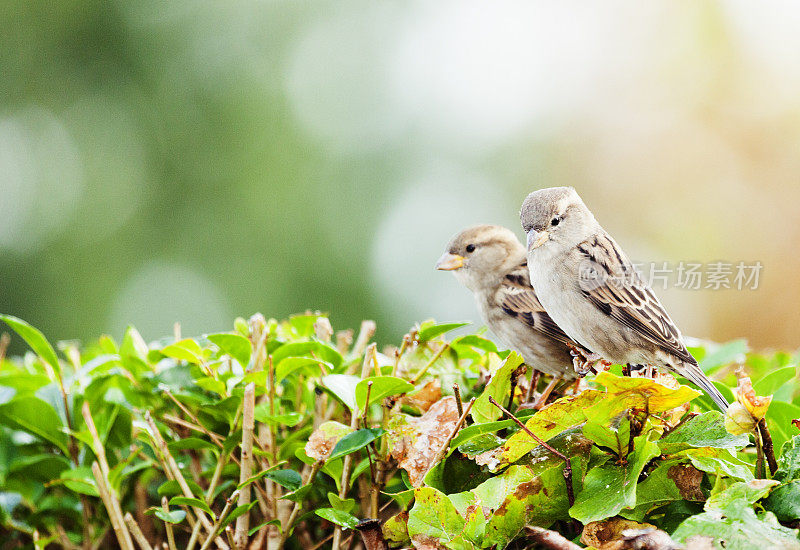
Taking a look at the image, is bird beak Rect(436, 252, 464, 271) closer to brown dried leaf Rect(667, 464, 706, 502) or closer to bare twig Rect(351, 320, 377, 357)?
bare twig Rect(351, 320, 377, 357)

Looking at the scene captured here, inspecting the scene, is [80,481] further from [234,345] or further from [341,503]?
[341,503]

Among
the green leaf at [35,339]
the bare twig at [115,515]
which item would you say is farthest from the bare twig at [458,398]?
the green leaf at [35,339]

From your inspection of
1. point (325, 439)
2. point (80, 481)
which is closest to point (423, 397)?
point (325, 439)

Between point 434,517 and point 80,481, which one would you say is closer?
point 434,517

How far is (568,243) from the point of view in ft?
4.02

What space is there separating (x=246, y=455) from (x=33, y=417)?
17.4 inches

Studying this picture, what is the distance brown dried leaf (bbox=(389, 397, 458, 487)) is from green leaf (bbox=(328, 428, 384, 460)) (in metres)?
0.05

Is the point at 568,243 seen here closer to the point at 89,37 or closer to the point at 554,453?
the point at 554,453

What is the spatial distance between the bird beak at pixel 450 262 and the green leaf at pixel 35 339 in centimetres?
89

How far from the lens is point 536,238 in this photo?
114 centimetres

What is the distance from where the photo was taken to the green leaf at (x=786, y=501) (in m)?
0.61

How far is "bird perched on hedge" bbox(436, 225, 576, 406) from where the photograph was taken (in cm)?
160

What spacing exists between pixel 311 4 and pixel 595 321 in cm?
608

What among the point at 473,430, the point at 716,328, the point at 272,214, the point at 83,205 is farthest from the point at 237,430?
the point at 83,205
